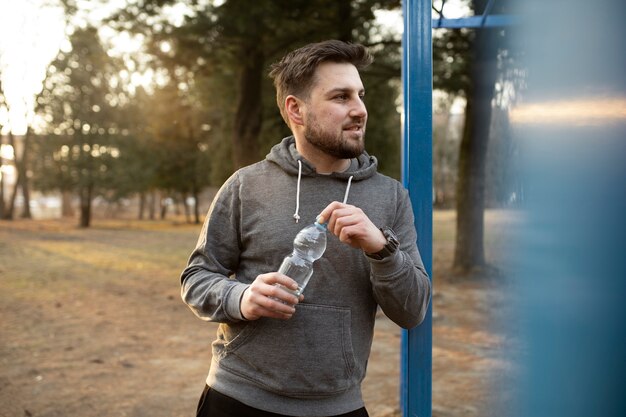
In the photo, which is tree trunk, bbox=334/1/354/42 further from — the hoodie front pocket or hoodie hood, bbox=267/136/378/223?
the hoodie front pocket

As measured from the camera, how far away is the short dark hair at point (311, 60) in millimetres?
2027

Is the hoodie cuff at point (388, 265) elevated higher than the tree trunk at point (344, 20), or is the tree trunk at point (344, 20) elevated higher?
the tree trunk at point (344, 20)

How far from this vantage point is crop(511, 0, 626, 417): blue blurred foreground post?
126 centimetres

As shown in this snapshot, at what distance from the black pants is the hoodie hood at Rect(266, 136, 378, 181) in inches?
31.3

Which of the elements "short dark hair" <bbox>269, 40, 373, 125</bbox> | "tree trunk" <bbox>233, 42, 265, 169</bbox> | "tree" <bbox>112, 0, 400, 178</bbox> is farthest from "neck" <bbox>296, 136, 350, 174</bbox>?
"tree trunk" <bbox>233, 42, 265, 169</bbox>

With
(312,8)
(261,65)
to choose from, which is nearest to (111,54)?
(261,65)

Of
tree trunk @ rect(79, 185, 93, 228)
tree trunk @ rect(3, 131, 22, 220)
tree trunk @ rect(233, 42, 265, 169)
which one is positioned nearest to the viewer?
tree trunk @ rect(233, 42, 265, 169)

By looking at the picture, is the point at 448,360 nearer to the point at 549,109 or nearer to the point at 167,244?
the point at 549,109

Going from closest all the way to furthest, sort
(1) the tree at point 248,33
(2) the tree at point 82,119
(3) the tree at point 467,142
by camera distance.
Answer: (1) the tree at point 248,33, (3) the tree at point 467,142, (2) the tree at point 82,119

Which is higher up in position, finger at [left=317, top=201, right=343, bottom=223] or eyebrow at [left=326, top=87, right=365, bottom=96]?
eyebrow at [left=326, top=87, right=365, bottom=96]

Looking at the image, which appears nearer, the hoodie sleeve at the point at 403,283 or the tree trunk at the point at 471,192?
the hoodie sleeve at the point at 403,283

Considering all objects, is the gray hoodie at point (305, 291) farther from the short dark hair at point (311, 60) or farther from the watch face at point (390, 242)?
the short dark hair at point (311, 60)

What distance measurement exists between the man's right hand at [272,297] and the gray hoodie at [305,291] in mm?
125

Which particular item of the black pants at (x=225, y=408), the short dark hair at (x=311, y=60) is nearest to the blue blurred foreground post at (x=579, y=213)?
the short dark hair at (x=311, y=60)
